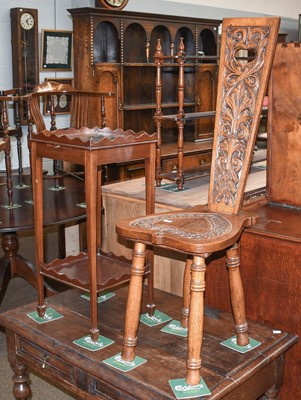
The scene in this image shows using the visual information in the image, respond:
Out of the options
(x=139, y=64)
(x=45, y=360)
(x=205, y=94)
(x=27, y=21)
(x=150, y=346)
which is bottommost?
(x=45, y=360)

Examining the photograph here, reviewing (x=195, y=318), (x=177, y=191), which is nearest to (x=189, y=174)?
(x=177, y=191)

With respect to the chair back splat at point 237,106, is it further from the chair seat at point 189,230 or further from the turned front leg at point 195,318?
the turned front leg at point 195,318

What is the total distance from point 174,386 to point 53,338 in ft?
1.74

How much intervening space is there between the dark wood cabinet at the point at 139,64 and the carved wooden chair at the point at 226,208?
4039 mm

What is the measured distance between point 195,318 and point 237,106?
0.76m

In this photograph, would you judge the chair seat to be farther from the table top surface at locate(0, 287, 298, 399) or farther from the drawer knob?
the drawer knob

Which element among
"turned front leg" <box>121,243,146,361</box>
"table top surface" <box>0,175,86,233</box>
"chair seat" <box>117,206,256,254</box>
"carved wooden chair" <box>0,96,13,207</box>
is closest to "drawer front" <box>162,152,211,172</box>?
"table top surface" <box>0,175,86,233</box>

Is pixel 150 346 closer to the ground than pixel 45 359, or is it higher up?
higher up

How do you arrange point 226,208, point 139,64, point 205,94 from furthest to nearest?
point 205,94 → point 139,64 → point 226,208

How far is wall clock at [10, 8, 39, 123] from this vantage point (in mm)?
5469

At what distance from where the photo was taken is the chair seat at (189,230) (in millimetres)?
1663

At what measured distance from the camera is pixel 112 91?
6.16 meters

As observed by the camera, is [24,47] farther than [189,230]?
Yes

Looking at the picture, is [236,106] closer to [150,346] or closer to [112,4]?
[150,346]
